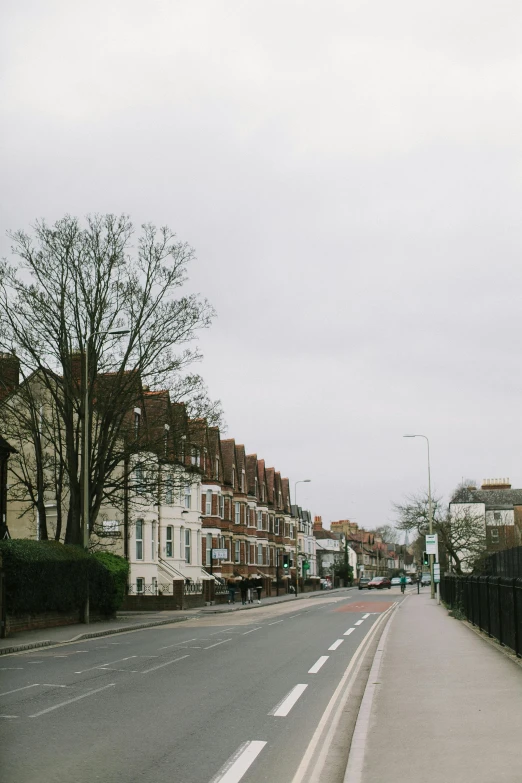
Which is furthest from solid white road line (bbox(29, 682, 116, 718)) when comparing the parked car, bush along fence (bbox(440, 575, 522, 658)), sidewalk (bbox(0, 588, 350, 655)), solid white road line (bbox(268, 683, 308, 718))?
the parked car

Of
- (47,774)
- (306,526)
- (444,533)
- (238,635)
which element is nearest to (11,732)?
(47,774)

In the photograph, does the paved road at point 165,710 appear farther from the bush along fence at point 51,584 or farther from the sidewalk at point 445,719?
the bush along fence at point 51,584

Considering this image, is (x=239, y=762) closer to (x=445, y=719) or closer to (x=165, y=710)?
(x=445, y=719)

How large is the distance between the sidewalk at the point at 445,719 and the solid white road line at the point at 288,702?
106 centimetres

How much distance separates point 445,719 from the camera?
30.1ft

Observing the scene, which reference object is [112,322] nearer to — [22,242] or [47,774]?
[22,242]

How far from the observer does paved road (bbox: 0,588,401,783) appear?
7711 mm

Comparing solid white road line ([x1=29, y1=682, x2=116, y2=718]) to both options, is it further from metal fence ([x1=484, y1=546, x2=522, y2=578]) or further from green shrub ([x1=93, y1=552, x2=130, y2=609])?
green shrub ([x1=93, y1=552, x2=130, y2=609])

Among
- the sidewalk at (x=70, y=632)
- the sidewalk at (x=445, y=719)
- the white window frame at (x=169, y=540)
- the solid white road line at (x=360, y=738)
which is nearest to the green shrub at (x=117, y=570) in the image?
the sidewalk at (x=70, y=632)

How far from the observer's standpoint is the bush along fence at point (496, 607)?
1477 cm

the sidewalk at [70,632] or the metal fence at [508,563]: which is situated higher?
the metal fence at [508,563]

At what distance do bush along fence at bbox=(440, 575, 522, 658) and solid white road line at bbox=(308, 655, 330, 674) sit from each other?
3.45 m

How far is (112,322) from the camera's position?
3194cm

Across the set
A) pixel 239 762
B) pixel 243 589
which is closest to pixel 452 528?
pixel 243 589
